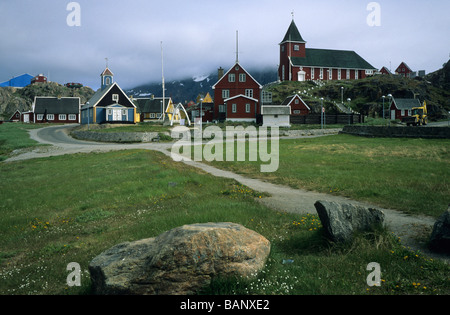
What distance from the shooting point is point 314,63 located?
9219cm

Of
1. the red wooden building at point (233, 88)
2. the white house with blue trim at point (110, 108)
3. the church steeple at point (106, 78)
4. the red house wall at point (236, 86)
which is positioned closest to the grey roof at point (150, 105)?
the church steeple at point (106, 78)

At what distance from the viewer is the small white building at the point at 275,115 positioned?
6309cm

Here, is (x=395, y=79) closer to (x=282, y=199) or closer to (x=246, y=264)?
(x=282, y=199)

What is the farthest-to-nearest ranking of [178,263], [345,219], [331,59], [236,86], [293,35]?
[331,59] < [293,35] < [236,86] < [345,219] < [178,263]

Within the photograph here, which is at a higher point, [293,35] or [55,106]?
[293,35]

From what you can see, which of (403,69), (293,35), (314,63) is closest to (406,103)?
(314,63)

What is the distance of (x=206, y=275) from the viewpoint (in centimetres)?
582

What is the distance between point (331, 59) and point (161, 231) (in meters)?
95.5

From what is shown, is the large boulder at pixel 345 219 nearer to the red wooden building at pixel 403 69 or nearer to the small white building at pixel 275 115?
the small white building at pixel 275 115

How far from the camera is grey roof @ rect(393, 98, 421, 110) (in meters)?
70.7

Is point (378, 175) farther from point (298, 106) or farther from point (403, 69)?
point (403, 69)

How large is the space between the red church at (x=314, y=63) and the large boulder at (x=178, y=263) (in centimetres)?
8918
